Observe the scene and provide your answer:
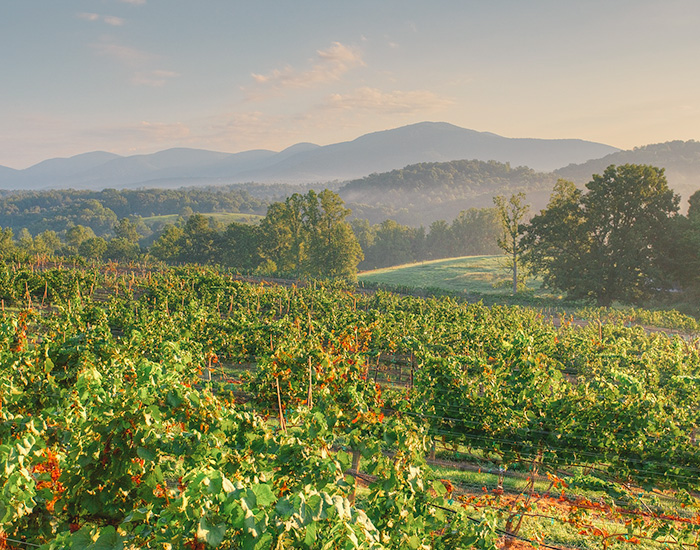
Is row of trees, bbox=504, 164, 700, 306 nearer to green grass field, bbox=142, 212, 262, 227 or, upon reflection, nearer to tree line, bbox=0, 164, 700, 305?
tree line, bbox=0, 164, 700, 305

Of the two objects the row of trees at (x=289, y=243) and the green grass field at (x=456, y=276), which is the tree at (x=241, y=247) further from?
the green grass field at (x=456, y=276)

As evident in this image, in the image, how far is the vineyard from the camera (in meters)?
3.81

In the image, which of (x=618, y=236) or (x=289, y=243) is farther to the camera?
(x=289, y=243)

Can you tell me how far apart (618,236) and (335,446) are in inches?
1542

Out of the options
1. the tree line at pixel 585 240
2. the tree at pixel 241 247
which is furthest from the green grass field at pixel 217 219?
the tree line at pixel 585 240

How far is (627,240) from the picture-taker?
39.9 meters

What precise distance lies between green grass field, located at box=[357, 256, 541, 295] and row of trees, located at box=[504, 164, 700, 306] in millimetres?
8974

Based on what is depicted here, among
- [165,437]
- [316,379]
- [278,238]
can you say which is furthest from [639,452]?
[278,238]

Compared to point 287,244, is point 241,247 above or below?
below

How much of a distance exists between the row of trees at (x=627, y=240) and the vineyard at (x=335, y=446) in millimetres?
24291

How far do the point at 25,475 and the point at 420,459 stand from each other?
412 cm

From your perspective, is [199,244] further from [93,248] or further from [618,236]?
[618,236]

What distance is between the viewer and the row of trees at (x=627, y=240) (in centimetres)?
3922

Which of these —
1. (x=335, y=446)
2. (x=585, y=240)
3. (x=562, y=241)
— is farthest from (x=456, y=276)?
(x=335, y=446)
